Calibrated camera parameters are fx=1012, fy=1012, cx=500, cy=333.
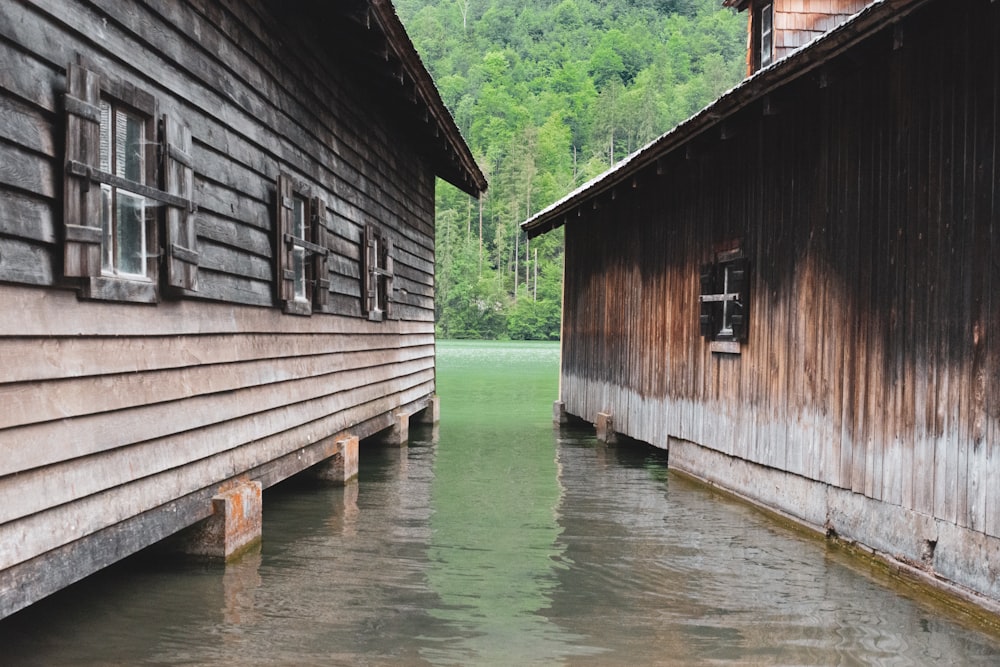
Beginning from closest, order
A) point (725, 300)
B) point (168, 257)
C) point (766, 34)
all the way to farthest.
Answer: point (168, 257) < point (725, 300) < point (766, 34)

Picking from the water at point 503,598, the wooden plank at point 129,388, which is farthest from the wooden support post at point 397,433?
the wooden plank at point 129,388

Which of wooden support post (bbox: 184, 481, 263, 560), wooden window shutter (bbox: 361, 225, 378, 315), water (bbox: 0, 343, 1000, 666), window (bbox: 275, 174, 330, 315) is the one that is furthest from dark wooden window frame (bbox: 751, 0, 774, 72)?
wooden support post (bbox: 184, 481, 263, 560)

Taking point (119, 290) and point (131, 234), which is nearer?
point (119, 290)

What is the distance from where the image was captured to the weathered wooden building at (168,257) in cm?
484

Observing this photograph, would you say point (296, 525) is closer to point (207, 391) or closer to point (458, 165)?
point (207, 391)

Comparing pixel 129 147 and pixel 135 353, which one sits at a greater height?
pixel 129 147

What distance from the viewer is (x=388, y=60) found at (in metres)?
11.0

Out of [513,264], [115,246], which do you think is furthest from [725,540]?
[513,264]

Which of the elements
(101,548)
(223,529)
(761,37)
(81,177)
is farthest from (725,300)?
(761,37)

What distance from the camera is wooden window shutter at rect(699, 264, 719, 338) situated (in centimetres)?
1181

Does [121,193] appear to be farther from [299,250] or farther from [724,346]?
[724,346]

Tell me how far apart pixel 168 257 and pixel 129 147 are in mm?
717

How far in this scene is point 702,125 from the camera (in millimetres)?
10211

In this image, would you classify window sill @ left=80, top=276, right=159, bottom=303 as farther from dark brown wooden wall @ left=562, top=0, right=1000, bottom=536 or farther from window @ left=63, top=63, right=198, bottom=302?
dark brown wooden wall @ left=562, top=0, right=1000, bottom=536
